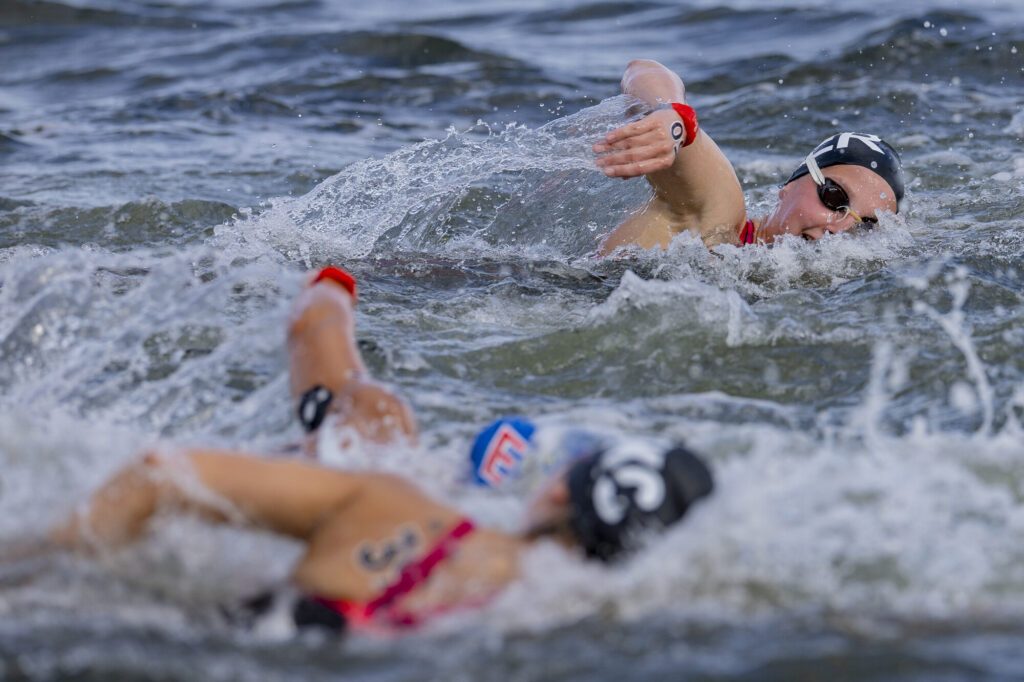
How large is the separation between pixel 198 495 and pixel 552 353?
2354mm

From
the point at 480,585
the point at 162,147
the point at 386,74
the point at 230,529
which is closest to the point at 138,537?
the point at 230,529

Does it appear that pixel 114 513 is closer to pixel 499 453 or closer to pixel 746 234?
pixel 499 453

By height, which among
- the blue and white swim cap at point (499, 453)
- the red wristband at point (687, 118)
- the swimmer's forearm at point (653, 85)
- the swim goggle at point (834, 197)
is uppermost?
the swimmer's forearm at point (653, 85)

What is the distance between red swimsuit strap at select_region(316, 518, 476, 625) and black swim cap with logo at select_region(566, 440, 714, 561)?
352mm

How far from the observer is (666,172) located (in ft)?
20.3

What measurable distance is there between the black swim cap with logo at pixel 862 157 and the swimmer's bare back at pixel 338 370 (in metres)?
2.96

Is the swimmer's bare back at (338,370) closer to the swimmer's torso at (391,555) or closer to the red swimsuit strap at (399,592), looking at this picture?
the swimmer's torso at (391,555)

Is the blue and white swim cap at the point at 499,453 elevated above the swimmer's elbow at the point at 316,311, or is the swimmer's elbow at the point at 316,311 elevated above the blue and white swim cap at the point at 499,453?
the swimmer's elbow at the point at 316,311

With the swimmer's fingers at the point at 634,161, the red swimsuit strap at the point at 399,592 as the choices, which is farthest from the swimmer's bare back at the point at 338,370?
the swimmer's fingers at the point at 634,161

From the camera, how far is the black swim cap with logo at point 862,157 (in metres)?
6.49

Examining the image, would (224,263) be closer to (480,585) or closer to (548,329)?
(548,329)

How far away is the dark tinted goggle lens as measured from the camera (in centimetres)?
638

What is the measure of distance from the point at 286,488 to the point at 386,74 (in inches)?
369

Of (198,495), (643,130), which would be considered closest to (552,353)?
(643,130)
